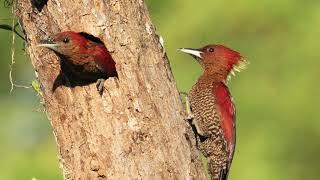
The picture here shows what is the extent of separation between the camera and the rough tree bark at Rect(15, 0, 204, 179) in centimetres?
696

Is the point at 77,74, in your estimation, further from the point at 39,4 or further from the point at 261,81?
the point at 261,81

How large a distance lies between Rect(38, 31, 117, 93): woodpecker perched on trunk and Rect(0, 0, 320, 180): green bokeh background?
15.3 feet

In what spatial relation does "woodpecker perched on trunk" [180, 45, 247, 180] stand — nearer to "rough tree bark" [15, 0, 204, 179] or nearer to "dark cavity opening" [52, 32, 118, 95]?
"rough tree bark" [15, 0, 204, 179]

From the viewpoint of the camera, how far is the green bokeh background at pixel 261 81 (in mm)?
12391

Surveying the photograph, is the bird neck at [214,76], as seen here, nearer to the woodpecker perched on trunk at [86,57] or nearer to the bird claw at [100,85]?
the woodpecker perched on trunk at [86,57]

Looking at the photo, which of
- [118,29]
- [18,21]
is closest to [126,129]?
[118,29]

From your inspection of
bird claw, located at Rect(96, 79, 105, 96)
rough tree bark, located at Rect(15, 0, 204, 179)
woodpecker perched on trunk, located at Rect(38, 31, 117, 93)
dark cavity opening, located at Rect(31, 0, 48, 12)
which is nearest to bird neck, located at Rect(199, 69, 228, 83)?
rough tree bark, located at Rect(15, 0, 204, 179)

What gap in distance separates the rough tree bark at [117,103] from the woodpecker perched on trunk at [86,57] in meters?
0.07

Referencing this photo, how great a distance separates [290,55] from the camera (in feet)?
42.7

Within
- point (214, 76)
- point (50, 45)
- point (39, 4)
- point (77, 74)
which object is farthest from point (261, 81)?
point (50, 45)

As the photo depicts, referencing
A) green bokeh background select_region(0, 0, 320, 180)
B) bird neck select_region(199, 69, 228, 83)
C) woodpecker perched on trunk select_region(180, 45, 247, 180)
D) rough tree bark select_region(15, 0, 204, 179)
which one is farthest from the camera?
green bokeh background select_region(0, 0, 320, 180)

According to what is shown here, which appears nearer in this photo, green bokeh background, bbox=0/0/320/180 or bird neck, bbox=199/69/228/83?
bird neck, bbox=199/69/228/83

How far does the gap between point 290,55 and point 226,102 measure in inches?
180

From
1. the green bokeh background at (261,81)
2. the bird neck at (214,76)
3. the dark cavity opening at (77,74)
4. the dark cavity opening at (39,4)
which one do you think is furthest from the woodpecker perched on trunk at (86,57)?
the green bokeh background at (261,81)
